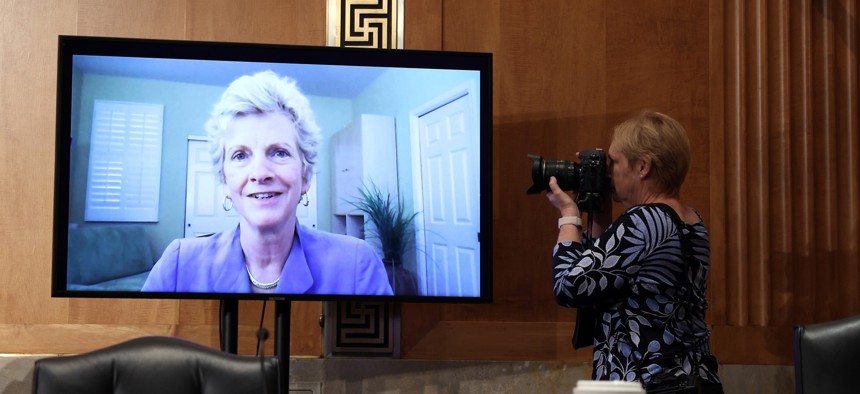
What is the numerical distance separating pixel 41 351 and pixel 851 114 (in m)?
2.86

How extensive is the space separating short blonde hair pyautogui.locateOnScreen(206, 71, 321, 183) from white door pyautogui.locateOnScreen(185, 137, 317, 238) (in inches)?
1.1

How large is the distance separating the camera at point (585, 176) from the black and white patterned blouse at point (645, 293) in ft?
0.62

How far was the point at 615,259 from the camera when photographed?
228 centimetres

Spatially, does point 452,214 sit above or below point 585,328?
above

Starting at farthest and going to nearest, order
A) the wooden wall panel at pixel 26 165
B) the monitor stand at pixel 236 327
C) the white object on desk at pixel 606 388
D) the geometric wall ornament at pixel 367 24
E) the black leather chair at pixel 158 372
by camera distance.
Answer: the geometric wall ornament at pixel 367 24 → the wooden wall panel at pixel 26 165 → the monitor stand at pixel 236 327 → the black leather chair at pixel 158 372 → the white object on desk at pixel 606 388

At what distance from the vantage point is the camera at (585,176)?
2.51 meters

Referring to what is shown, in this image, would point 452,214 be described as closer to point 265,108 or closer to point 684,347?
point 265,108

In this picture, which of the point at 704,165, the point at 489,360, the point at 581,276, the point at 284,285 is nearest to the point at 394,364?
the point at 489,360

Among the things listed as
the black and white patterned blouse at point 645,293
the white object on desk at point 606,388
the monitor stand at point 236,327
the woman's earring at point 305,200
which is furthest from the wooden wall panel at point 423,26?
the white object on desk at point 606,388

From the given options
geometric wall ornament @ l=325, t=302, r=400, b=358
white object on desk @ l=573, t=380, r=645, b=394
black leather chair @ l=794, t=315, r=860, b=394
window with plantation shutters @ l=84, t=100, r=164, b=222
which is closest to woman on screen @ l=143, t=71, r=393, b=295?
window with plantation shutters @ l=84, t=100, r=164, b=222

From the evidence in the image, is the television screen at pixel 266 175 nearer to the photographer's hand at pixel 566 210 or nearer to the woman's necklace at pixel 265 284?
the woman's necklace at pixel 265 284

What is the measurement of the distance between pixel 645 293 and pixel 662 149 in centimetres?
38

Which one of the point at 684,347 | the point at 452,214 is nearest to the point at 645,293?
the point at 684,347

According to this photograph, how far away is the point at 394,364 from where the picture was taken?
3.13m
